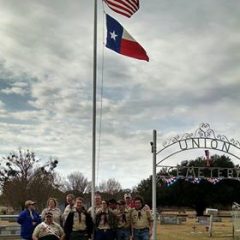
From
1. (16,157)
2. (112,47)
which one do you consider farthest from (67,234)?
(16,157)

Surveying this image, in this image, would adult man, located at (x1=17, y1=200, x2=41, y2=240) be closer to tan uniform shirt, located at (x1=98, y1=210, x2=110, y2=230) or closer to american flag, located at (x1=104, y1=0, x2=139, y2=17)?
tan uniform shirt, located at (x1=98, y1=210, x2=110, y2=230)

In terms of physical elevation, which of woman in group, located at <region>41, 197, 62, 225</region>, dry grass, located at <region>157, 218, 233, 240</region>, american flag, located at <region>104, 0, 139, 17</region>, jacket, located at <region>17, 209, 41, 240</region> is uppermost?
american flag, located at <region>104, 0, 139, 17</region>

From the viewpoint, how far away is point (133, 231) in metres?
13.2

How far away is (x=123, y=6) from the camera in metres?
14.4

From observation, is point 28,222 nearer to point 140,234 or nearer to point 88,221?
point 88,221

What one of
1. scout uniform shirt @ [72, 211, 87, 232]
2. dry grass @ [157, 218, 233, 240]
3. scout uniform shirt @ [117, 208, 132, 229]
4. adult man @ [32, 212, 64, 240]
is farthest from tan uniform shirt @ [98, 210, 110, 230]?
dry grass @ [157, 218, 233, 240]

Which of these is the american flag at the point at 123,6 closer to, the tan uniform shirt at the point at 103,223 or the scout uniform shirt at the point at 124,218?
the scout uniform shirt at the point at 124,218

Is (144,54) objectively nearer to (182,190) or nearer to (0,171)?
(0,171)

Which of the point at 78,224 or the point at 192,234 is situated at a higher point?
the point at 78,224

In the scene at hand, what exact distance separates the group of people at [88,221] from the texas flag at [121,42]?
12.8 feet

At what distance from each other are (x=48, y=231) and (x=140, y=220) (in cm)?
295

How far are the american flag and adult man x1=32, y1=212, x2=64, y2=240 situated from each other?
604 centimetres

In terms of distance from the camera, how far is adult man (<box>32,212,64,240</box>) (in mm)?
10828

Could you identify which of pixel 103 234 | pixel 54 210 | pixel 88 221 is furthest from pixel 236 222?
pixel 54 210
